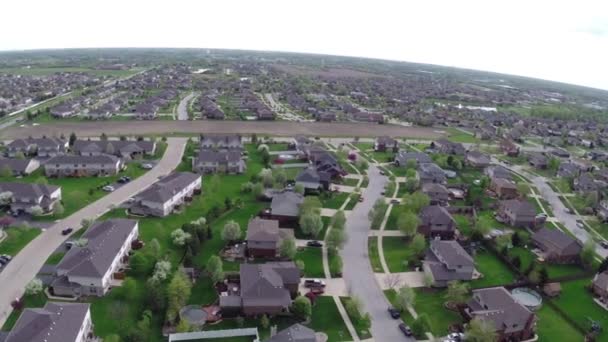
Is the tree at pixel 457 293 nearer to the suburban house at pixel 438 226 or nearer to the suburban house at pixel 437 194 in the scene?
the suburban house at pixel 438 226

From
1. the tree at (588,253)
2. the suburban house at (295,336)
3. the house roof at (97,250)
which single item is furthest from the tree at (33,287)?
the tree at (588,253)

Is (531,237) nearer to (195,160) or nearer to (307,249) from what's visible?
(307,249)

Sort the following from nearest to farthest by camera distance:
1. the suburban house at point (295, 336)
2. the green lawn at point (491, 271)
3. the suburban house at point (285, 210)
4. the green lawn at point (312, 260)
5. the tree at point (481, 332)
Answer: the suburban house at point (295, 336), the tree at point (481, 332), the green lawn at point (312, 260), the green lawn at point (491, 271), the suburban house at point (285, 210)

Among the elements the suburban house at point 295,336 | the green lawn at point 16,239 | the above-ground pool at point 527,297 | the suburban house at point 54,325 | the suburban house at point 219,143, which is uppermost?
the suburban house at point 219,143

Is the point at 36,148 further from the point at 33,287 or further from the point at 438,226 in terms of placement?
the point at 438,226

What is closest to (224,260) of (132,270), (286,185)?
(132,270)

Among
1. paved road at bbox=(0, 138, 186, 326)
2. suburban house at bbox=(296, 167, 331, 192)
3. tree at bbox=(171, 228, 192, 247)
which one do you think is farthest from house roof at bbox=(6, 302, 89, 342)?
suburban house at bbox=(296, 167, 331, 192)
